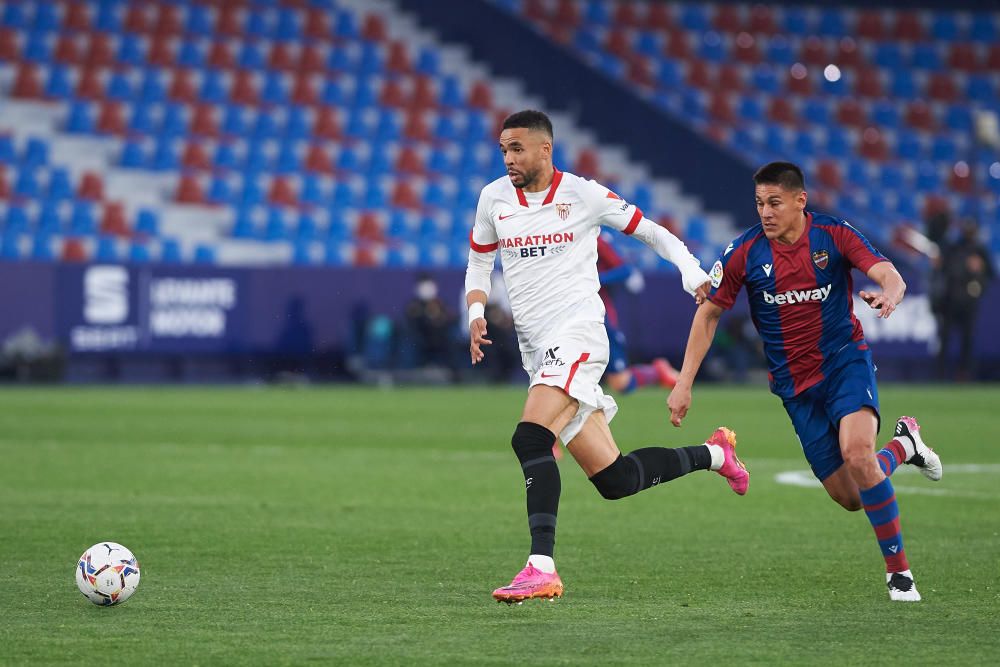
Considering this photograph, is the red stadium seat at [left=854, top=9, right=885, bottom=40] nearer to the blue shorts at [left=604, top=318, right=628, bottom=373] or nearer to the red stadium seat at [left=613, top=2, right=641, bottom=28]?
the red stadium seat at [left=613, top=2, right=641, bottom=28]

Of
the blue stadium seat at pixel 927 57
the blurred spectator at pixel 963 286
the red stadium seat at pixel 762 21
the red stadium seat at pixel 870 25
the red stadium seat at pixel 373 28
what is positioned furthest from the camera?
the red stadium seat at pixel 870 25

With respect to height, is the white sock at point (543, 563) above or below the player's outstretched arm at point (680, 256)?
below

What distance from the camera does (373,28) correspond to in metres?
27.8

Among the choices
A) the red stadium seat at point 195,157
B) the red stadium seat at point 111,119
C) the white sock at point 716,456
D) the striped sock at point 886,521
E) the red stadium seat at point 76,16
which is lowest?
the striped sock at point 886,521

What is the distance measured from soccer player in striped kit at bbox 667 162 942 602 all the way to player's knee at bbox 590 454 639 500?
1.20ft

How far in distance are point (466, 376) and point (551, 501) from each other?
722 inches

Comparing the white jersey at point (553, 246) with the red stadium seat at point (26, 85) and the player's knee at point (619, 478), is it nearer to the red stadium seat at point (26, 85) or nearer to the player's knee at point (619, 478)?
the player's knee at point (619, 478)

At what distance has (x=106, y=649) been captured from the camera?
5.00 m

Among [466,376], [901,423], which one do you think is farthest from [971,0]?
[901,423]

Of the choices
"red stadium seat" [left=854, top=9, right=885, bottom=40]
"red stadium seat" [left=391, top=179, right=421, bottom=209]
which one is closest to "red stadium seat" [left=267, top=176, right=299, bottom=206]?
"red stadium seat" [left=391, top=179, right=421, bottom=209]

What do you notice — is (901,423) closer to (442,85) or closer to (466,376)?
(466,376)

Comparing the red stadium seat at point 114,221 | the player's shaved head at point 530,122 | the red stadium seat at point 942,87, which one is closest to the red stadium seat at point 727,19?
the red stadium seat at point 942,87

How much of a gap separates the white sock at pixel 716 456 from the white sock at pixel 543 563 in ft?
4.23

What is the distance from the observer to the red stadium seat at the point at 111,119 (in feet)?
82.6
